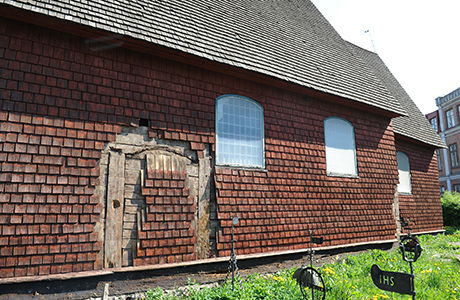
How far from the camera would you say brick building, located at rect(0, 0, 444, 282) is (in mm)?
5426

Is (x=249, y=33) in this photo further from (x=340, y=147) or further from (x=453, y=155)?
(x=453, y=155)

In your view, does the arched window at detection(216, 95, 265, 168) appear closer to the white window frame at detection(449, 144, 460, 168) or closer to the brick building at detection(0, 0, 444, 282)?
the brick building at detection(0, 0, 444, 282)

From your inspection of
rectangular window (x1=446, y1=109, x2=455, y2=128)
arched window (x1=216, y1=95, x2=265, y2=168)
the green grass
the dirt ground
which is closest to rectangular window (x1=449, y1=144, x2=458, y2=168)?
rectangular window (x1=446, y1=109, x2=455, y2=128)

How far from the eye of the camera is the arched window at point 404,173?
12876mm

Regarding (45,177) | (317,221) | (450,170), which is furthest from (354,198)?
(450,170)

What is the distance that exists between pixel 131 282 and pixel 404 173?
37.4ft

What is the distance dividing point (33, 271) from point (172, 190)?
260 cm

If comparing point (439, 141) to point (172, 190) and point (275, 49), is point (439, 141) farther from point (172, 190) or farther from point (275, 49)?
point (172, 190)

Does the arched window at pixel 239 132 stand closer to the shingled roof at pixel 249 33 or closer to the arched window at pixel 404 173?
the shingled roof at pixel 249 33

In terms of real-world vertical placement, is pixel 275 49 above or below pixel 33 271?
above

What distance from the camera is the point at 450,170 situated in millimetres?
31172

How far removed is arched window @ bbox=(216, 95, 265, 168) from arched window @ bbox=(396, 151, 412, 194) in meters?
7.72

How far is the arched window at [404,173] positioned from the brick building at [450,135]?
21.6 meters

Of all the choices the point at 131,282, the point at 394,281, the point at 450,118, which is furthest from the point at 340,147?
the point at 450,118
